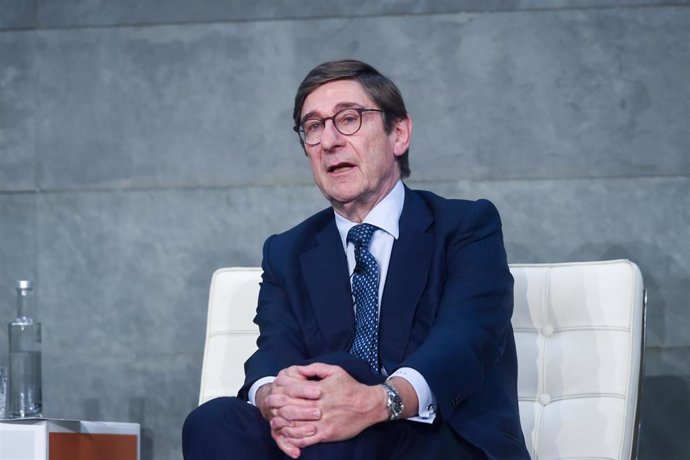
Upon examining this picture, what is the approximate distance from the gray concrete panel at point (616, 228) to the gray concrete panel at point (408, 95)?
50 millimetres

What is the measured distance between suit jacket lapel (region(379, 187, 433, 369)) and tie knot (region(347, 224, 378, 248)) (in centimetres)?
7

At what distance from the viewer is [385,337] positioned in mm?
1916

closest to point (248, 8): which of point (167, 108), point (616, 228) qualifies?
point (167, 108)

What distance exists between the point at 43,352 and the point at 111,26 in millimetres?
1012

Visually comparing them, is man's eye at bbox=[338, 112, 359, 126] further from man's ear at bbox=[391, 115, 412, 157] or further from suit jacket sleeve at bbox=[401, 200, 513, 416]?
suit jacket sleeve at bbox=[401, 200, 513, 416]

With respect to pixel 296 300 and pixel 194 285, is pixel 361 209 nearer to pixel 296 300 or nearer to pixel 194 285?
pixel 296 300

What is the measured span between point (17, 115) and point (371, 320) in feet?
5.31

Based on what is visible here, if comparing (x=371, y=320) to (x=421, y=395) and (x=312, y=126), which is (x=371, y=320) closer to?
(x=421, y=395)

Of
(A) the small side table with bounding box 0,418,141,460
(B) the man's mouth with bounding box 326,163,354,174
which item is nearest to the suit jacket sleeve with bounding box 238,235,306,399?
(B) the man's mouth with bounding box 326,163,354,174

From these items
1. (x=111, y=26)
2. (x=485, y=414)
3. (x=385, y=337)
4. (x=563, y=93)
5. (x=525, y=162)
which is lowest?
(x=485, y=414)

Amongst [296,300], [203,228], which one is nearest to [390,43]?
[203,228]

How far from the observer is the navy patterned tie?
1.91m

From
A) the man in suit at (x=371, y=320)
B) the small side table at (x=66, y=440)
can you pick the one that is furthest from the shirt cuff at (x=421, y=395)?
the small side table at (x=66, y=440)

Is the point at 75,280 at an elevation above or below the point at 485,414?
above
